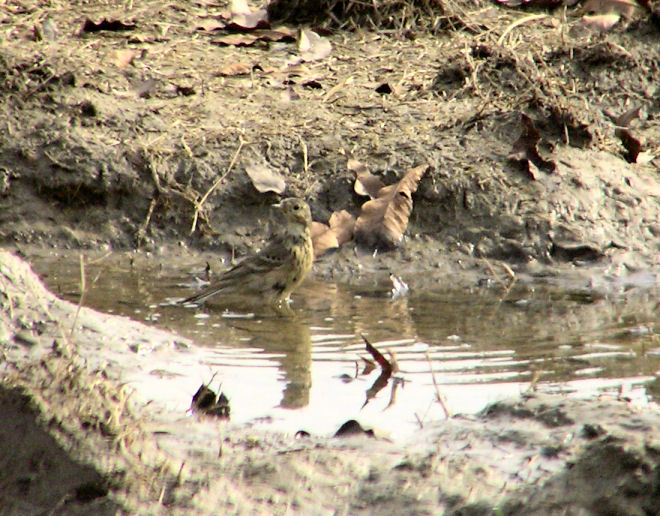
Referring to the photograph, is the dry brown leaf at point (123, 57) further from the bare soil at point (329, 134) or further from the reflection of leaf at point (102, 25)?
the reflection of leaf at point (102, 25)

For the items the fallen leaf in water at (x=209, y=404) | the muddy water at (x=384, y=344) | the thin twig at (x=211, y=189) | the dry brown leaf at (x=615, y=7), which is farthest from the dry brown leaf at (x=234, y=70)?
the fallen leaf in water at (x=209, y=404)

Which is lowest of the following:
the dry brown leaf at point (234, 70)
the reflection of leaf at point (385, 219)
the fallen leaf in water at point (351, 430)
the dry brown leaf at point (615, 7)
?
the reflection of leaf at point (385, 219)

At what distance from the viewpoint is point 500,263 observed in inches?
314

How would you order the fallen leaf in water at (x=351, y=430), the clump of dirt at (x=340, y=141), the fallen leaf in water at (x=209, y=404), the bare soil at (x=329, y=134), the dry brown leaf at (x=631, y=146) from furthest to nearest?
1. the dry brown leaf at (x=631, y=146)
2. the clump of dirt at (x=340, y=141)
3. the bare soil at (x=329, y=134)
4. the fallen leaf in water at (x=209, y=404)
5. the fallen leaf in water at (x=351, y=430)

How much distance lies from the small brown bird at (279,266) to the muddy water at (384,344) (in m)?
0.14

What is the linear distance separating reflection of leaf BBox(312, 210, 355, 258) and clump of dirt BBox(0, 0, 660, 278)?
0.12 meters

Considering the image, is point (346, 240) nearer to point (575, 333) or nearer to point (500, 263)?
point (500, 263)

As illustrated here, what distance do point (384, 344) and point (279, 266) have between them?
1646 millimetres

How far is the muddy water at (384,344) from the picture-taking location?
512 centimetres

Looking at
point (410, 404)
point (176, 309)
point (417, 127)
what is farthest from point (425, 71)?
point (410, 404)

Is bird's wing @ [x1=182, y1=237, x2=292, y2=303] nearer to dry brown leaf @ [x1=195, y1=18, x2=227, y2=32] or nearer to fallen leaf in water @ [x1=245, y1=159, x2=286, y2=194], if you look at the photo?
fallen leaf in water @ [x1=245, y1=159, x2=286, y2=194]

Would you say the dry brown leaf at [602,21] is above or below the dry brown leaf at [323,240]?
above

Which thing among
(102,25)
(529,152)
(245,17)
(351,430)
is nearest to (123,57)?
(102,25)

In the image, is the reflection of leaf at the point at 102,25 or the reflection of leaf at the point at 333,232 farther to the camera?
the reflection of leaf at the point at 102,25
